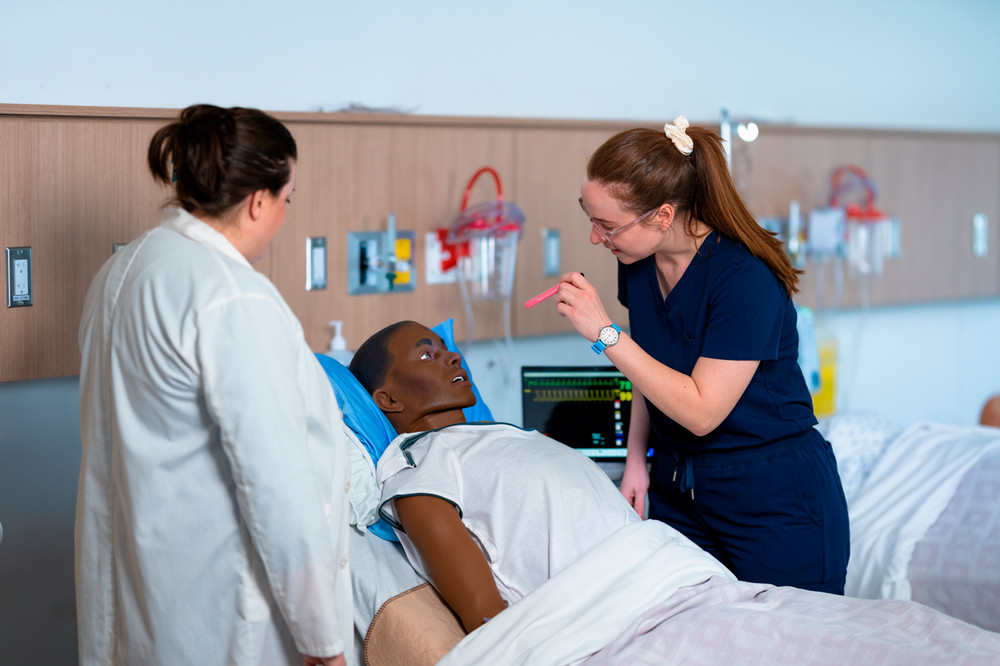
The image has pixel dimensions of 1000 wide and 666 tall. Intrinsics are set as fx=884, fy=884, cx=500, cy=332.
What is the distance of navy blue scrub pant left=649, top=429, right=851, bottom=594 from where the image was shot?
5.36ft

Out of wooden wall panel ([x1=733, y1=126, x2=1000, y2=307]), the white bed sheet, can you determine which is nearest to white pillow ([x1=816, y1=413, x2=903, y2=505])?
the white bed sheet

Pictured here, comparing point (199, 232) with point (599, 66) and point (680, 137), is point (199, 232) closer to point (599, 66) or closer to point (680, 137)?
point (680, 137)

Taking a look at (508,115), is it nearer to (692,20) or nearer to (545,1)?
(545,1)

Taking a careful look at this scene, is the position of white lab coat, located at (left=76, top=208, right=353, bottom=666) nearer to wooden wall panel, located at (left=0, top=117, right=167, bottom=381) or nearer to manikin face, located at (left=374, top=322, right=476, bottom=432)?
manikin face, located at (left=374, top=322, right=476, bottom=432)

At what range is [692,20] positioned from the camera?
→ 3025mm

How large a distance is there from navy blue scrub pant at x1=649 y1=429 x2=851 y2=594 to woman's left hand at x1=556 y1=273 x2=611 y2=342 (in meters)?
0.34

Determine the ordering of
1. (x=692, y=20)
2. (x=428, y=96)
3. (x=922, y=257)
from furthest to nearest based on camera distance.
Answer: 1. (x=922, y=257)
2. (x=692, y=20)
3. (x=428, y=96)

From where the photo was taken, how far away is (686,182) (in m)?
1.58

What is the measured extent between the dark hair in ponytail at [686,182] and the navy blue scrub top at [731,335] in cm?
3

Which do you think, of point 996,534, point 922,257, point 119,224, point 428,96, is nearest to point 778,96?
point 922,257

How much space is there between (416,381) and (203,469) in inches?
25.9

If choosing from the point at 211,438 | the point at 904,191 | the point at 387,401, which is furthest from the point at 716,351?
the point at 904,191

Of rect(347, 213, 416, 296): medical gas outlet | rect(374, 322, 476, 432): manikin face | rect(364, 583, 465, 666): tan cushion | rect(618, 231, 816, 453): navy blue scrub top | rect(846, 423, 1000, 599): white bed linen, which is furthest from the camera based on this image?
rect(347, 213, 416, 296): medical gas outlet

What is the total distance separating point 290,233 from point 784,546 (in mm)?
1353
